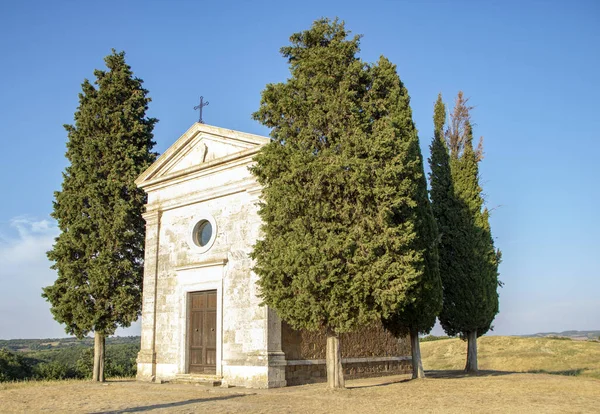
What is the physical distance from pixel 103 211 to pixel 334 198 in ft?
27.6

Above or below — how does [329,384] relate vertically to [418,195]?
below

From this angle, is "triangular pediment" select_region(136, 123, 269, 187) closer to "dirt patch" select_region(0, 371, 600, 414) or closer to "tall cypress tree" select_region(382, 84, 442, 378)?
"tall cypress tree" select_region(382, 84, 442, 378)

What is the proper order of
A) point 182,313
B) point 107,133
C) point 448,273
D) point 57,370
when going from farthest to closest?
point 57,370 → point 107,133 → point 448,273 → point 182,313

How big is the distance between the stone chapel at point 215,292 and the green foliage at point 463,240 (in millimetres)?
2353

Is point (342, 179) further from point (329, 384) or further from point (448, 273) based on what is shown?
point (448, 273)

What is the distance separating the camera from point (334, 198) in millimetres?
10688

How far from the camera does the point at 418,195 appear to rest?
1302 centimetres

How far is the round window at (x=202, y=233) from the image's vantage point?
47.2 ft

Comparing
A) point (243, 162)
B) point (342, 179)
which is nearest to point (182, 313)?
point (243, 162)

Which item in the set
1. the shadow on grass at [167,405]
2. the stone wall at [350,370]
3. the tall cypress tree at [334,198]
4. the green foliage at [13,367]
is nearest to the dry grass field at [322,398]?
the shadow on grass at [167,405]

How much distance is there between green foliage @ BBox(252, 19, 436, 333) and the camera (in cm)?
1011

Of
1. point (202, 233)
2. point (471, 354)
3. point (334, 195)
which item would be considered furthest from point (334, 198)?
point (471, 354)

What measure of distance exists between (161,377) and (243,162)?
644cm

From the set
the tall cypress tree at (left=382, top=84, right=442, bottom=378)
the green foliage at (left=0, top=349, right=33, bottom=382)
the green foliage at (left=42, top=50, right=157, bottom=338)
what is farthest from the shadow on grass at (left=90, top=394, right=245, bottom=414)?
the green foliage at (left=0, top=349, right=33, bottom=382)
